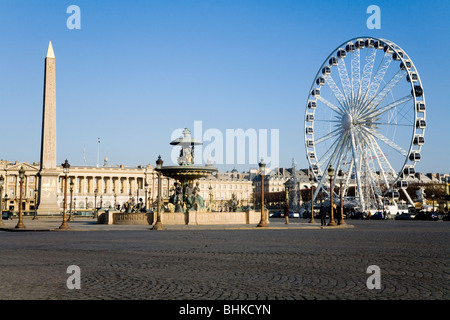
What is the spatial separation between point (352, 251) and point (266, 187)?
162883mm

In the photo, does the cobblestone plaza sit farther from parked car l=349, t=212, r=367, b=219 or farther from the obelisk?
parked car l=349, t=212, r=367, b=219

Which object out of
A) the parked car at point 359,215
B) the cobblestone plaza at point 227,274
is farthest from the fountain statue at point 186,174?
the parked car at point 359,215

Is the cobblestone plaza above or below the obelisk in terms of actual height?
below

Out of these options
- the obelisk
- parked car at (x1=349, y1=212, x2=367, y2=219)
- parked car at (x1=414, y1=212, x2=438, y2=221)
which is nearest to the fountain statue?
the obelisk

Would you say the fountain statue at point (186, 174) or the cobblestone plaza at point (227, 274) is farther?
the fountain statue at point (186, 174)

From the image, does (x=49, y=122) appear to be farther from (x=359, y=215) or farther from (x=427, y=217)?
(x=427, y=217)

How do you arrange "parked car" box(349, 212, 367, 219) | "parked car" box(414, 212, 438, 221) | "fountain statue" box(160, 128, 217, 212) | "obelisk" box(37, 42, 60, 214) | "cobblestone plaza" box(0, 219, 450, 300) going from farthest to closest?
"parked car" box(349, 212, 367, 219), "parked car" box(414, 212, 438, 221), "obelisk" box(37, 42, 60, 214), "fountain statue" box(160, 128, 217, 212), "cobblestone plaza" box(0, 219, 450, 300)

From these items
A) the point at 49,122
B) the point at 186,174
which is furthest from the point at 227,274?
the point at 49,122

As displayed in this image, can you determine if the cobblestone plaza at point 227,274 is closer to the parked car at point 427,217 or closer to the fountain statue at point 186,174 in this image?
the fountain statue at point 186,174

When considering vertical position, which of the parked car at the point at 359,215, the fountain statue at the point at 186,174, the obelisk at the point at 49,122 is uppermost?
the obelisk at the point at 49,122

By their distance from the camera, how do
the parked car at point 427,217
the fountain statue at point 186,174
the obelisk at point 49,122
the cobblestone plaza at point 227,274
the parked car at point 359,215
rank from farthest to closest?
the parked car at point 359,215 → the parked car at point 427,217 → the obelisk at point 49,122 → the fountain statue at point 186,174 → the cobblestone plaza at point 227,274

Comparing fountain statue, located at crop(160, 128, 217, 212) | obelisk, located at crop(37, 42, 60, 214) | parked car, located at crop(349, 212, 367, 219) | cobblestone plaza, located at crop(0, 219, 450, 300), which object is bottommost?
parked car, located at crop(349, 212, 367, 219)
